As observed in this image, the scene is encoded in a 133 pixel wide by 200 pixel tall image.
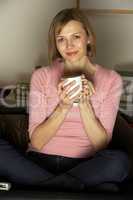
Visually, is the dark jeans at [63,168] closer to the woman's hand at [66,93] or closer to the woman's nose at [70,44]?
the woman's hand at [66,93]

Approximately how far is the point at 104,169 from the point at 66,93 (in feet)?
0.81

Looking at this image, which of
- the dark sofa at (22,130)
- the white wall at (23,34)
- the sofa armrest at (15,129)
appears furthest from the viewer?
the white wall at (23,34)

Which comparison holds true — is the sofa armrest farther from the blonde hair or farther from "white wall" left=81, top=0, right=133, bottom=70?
"white wall" left=81, top=0, right=133, bottom=70

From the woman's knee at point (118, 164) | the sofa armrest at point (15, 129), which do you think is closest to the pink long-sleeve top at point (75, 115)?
the woman's knee at point (118, 164)

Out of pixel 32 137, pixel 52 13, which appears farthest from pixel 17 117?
pixel 52 13

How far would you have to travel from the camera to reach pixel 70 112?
A: 4.40 feet

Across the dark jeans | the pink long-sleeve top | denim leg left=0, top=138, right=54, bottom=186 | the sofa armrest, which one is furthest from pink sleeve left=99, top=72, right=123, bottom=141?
the sofa armrest

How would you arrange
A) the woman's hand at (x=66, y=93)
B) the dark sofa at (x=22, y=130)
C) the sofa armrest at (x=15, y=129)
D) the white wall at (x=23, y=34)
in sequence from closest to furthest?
the woman's hand at (x=66, y=93) → the dark sofa at (x=22, y=130) → the sofa armrest at (x=15, y=129) → the white wall at (x=23, y=34)

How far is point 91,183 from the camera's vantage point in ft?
3.94

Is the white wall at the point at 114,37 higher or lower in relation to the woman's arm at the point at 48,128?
higher

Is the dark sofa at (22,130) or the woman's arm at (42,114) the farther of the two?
the dark sofa at (22,130)

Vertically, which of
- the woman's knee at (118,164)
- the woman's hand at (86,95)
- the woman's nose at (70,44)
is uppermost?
the woman's nose at (70,44)

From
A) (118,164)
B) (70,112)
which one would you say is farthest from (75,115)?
(118,164)

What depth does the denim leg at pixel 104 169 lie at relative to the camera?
1.20m
